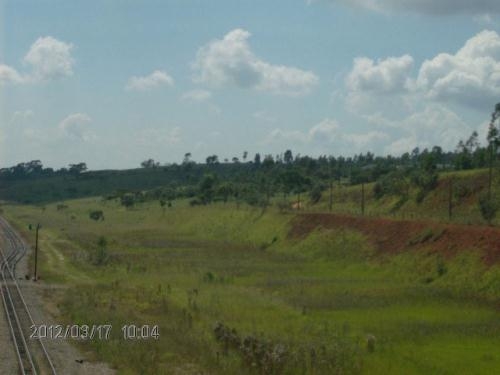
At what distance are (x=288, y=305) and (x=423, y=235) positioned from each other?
1926 centimetres

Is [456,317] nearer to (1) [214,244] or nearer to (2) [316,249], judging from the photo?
(2) [316,249]

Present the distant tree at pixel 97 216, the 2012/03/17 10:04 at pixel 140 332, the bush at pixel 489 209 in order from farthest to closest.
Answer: the distant tree at pixel 97 216, the bush at pixel 489 209, the 2012/03/17 10:04 at pixel 140 332

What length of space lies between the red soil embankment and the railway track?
26.8 m

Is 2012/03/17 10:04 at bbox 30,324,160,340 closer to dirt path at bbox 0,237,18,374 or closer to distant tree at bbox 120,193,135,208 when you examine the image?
dirt path at bbox 0,237,18,374

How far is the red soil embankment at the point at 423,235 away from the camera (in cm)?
4581

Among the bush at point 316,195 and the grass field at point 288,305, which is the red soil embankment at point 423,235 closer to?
the grass field at point 288,305

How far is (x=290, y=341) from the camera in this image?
2841 centimetres

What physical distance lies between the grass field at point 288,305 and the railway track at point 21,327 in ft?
6.48

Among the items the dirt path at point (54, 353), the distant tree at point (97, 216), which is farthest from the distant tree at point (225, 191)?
the dirt path at point (54, 353)

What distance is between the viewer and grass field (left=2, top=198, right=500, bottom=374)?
84.3 feet

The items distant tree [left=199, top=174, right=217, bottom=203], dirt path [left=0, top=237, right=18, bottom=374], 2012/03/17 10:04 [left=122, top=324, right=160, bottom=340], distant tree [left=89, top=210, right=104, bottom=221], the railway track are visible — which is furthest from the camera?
distant tree [left=199, top=174, right=217, bottom=203]

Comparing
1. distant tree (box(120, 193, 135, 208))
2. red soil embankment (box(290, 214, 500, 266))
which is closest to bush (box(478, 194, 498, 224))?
red soil embankment (box(290, 214, 500, 266))

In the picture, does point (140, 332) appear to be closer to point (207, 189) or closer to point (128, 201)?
point (207, 189)

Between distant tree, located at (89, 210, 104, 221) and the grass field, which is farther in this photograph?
distant tree, located at (89, 210, 104, 221)
